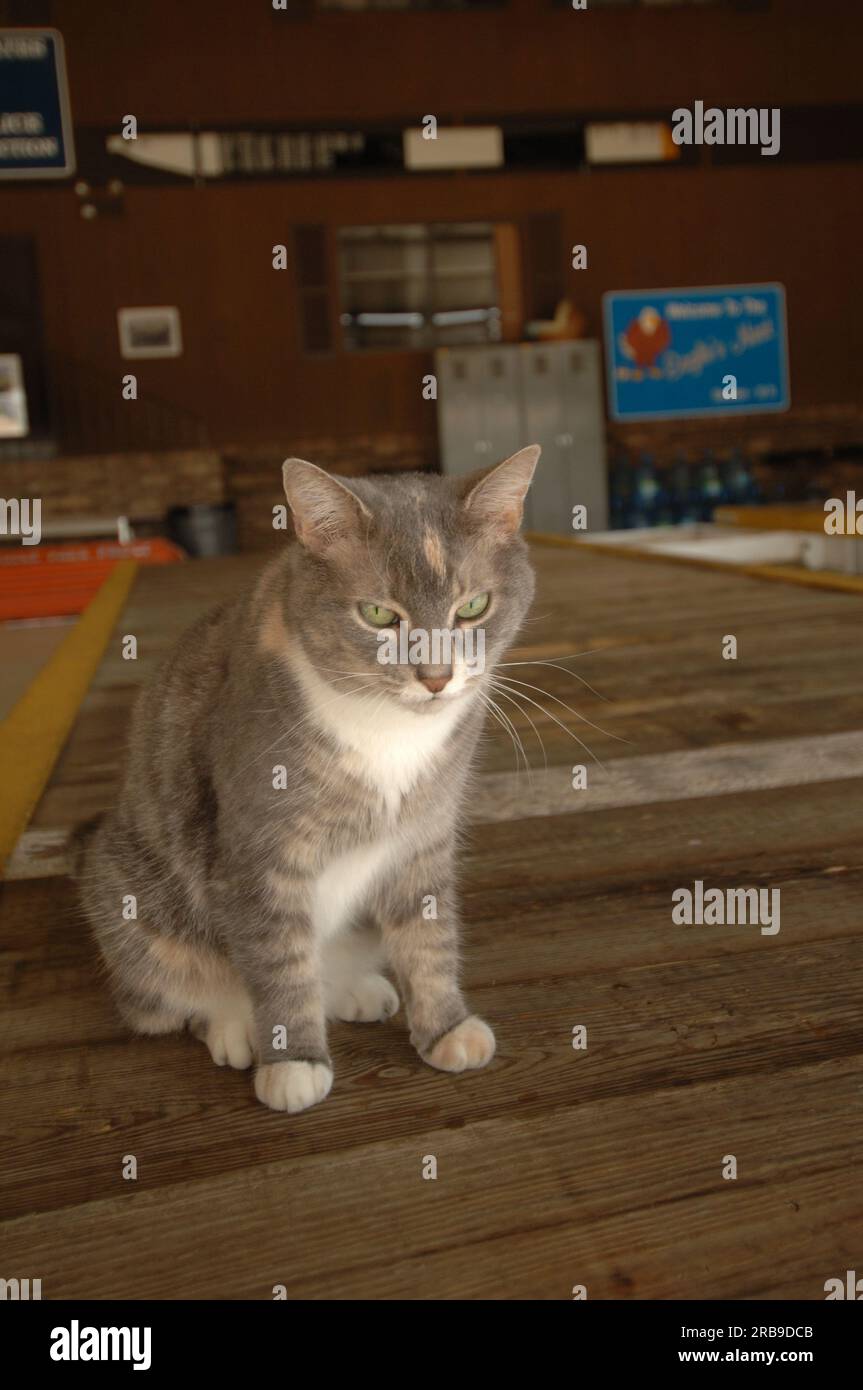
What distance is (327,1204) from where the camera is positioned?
1.01 metres

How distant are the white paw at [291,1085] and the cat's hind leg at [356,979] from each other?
18 centimetres

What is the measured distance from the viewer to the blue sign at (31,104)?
8445 millimetres

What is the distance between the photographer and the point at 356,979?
4.66 feet

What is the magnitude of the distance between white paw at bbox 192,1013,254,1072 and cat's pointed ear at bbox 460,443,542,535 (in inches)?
26.8

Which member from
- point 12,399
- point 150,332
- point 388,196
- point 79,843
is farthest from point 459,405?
point 79,843

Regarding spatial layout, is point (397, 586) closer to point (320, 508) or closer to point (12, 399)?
point (320, 508)

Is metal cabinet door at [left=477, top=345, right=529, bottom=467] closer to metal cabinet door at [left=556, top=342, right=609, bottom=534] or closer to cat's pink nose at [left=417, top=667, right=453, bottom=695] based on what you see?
metal cabinet door at [left=556, top=342, right=609, bottom=534]

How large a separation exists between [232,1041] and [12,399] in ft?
37.7

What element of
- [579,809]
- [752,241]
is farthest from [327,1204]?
[752,241]

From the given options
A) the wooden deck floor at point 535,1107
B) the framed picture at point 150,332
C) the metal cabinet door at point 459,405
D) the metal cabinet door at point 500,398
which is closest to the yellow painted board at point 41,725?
the wooden deck floor at point 535,1107

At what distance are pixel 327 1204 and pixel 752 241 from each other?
13.6m

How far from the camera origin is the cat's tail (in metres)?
1.56

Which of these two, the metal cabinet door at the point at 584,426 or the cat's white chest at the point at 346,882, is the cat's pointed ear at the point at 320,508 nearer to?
the cat's white chest at the point at 346,882

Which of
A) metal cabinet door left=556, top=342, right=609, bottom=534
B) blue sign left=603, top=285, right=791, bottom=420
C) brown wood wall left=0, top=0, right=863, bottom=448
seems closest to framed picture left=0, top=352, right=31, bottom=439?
brown wood wall left=0, top=0, right=863, bottom=448
